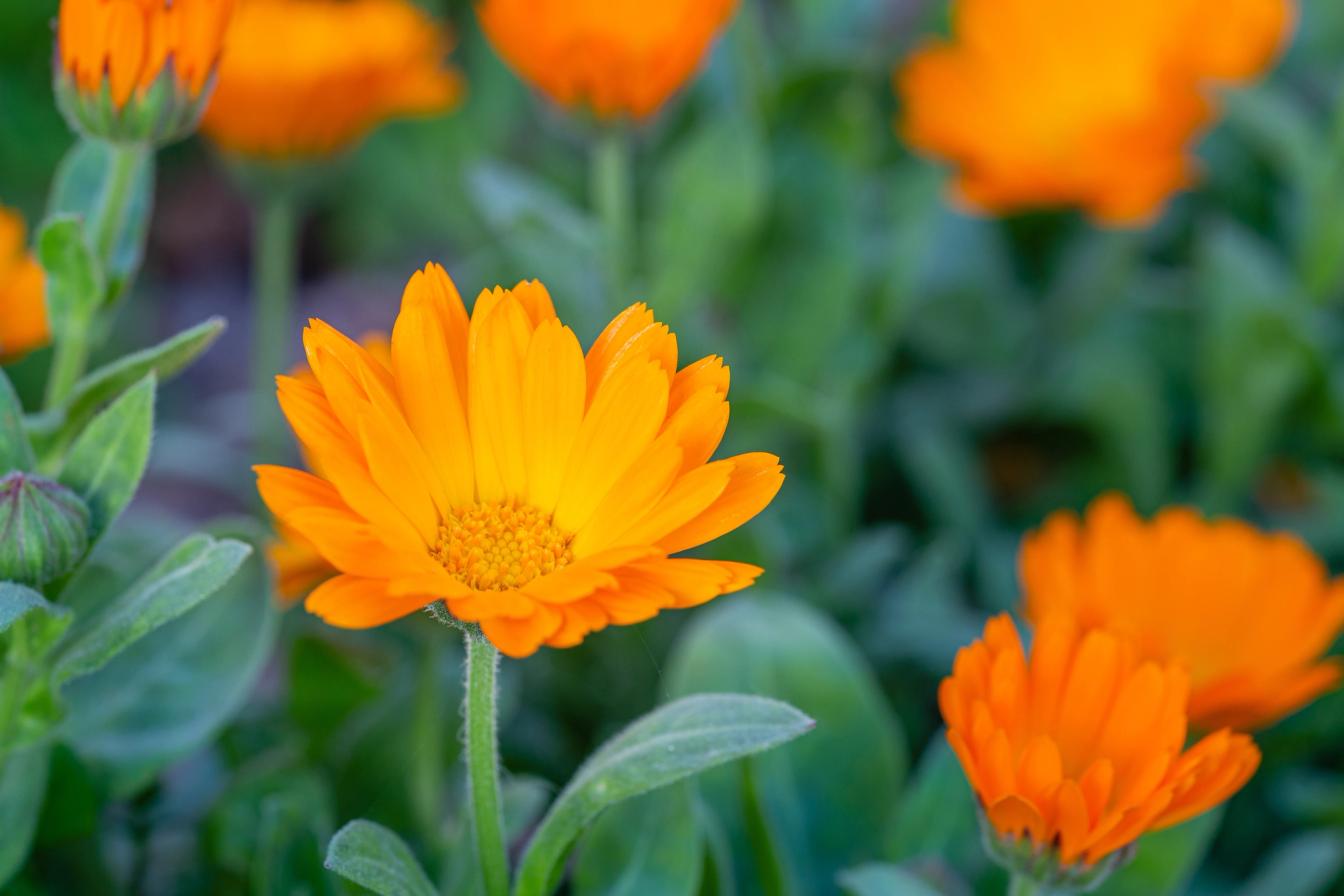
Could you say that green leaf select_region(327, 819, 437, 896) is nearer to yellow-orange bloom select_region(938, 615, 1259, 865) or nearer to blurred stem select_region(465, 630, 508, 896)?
blurred stem select_region(465, 630, 508, 896)

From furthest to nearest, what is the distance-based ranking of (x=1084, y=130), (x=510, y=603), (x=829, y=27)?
1. (x=829, y=27)
2. (x=1084, y=130)
3. (x=510, y=603)

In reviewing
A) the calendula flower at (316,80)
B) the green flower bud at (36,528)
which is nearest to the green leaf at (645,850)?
the green flower bud at (36,528)

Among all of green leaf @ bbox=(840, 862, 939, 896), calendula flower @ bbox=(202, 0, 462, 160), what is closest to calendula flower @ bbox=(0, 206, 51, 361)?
calendula flower @ bbox=(202, 0, 462, 160)

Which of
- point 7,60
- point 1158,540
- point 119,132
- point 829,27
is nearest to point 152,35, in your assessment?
point 119,132

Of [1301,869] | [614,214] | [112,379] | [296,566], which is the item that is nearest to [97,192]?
[112,379]

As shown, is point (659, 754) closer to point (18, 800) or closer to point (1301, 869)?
point (18, 800)

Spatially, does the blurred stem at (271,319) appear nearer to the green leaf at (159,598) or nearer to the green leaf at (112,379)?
the green leaf at (112,379)

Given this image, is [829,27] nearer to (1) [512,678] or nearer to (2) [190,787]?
(1) [512,678]
